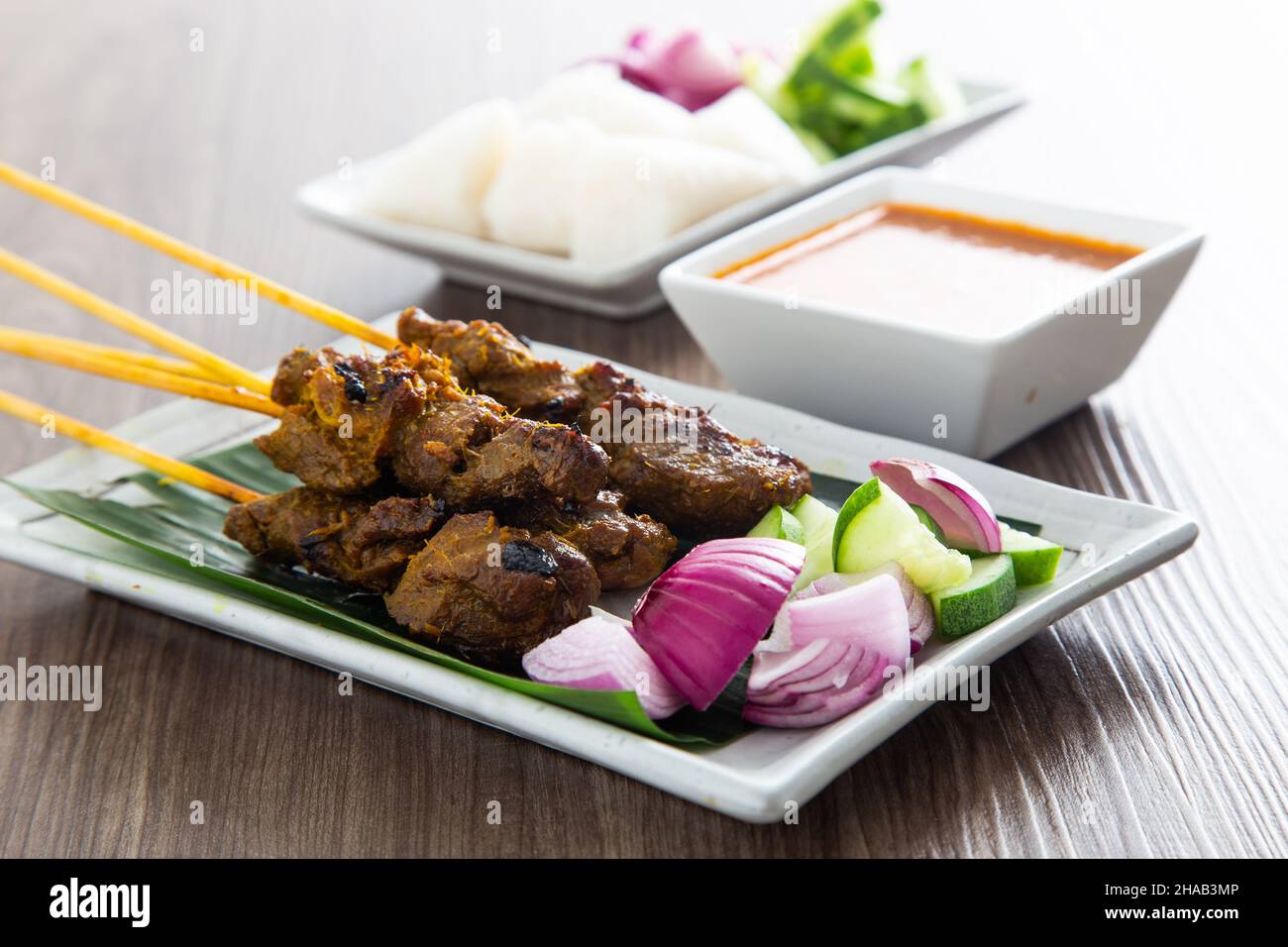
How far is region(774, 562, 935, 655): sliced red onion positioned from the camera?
2559 millimetres

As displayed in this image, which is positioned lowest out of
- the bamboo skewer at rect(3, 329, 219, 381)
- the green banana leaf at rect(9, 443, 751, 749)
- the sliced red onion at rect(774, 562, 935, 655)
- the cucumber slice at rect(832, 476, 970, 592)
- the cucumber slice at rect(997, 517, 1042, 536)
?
the green banana leaf at rect(9, 443, 751, 749)

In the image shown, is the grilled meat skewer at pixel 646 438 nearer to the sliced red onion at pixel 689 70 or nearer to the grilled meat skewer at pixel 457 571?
the grilled meat skewer at pixel 457 571

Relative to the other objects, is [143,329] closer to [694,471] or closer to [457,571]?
[457,571]

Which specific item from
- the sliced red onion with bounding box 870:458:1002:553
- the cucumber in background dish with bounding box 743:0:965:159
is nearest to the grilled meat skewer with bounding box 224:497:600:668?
the sliced red onion with bounding box 870:458:1002:553

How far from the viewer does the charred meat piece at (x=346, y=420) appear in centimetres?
284

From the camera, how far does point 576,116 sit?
4.94 meters

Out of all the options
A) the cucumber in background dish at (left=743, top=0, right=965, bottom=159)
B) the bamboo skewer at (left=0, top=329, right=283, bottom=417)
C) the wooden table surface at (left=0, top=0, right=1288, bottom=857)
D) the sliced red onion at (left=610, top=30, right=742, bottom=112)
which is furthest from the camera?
the sliced red onion at (left=610, top=30, right=742, bottom=112)

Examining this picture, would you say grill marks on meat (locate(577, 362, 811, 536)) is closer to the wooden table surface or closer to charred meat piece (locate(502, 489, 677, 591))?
charred meat piece (locate(502, 489, 677, 591))

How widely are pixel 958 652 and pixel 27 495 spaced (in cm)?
207

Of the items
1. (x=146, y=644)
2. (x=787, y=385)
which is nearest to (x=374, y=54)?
(x=787, y=385)

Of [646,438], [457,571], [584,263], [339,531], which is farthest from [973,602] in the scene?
[584,263]

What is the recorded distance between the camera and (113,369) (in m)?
3.11

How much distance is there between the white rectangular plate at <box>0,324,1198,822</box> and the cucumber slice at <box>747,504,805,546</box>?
0.37 m
